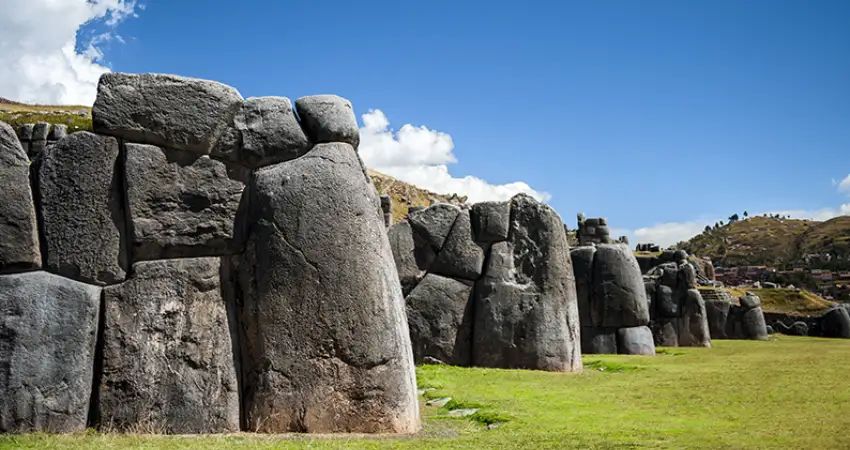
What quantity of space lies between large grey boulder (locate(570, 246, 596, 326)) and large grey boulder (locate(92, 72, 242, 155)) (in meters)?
16.8

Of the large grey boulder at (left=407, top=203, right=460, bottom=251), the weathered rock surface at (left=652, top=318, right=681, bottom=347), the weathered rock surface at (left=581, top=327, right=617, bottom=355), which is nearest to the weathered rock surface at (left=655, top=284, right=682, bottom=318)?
the weathered rock surface at (left=652, top=318, right=681, bottom=347)

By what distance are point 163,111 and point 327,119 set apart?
5.83ft

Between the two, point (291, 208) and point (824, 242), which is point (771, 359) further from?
point (824, 242)

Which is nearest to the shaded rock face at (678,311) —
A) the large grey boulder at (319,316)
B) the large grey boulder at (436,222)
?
the large grey boulder at (436,222)

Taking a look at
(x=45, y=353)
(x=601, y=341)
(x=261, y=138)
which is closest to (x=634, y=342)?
(x=601, y=341)

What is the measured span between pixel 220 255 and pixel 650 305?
22.2 m

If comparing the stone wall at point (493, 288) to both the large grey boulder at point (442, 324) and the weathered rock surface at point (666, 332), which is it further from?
Answer: the weathered rock surface at point (666, 332)

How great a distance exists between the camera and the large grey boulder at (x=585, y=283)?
2381 centimetres

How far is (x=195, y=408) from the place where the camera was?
824 centimetres

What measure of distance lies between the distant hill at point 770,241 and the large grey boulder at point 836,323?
49.8m

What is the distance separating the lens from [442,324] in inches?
669

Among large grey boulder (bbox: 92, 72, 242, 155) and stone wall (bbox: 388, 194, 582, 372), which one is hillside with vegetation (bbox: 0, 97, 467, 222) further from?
large grey boulder (bbox: 92, 72, 242, 155)

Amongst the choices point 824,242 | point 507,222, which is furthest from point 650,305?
point 824,242

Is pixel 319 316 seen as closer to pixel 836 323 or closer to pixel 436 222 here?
pixel 436 222
